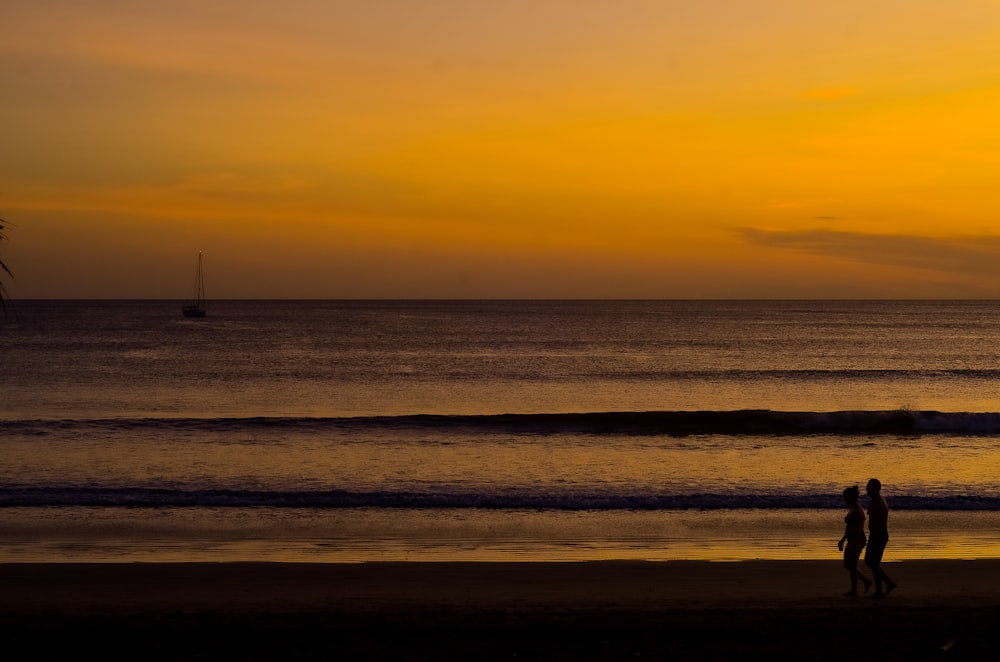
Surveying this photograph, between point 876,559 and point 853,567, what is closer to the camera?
point 876,559

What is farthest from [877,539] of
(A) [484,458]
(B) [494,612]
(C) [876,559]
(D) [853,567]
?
(A) [484,458]

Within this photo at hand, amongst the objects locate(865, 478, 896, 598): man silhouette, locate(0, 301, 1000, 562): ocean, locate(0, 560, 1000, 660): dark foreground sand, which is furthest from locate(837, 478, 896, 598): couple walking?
locate(0, 301, 1000, 562): ocean

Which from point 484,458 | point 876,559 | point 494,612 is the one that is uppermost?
point 876,559

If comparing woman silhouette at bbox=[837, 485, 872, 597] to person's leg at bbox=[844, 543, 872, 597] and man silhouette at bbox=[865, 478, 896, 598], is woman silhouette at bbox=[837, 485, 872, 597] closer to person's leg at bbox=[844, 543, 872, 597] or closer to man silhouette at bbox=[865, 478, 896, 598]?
person's leg at bbox=[844, 543, 872, 597]

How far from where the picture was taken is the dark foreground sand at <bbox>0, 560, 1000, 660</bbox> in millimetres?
9492

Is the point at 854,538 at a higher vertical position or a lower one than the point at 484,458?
higher

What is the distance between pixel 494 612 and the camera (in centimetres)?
1130

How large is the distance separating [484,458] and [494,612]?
1594cm

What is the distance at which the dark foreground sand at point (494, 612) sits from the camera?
949cm

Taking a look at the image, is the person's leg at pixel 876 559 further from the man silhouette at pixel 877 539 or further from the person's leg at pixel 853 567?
the person's leg at pixel 853 567

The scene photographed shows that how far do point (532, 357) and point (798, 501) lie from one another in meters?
52.9

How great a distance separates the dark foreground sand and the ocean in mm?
1328

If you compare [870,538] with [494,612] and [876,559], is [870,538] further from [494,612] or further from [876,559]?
[494,612]

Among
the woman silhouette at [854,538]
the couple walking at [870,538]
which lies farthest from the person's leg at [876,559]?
the woman silhouette at [854,538]
